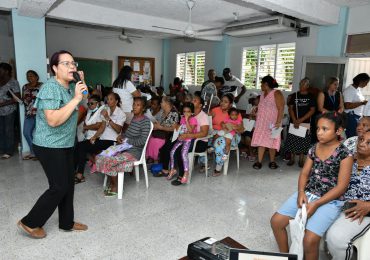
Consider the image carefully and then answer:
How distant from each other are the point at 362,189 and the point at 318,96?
101 inches

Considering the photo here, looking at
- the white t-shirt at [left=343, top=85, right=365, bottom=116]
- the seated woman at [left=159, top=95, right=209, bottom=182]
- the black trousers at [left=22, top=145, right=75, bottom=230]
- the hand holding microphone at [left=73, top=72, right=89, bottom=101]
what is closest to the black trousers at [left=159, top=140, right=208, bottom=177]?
the seated woman at [left=159, top=95, right=209, bottom=182]

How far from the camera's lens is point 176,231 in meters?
2.38

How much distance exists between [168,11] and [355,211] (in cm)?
499

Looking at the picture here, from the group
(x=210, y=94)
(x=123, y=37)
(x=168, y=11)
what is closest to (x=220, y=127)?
(x=210, y=94)

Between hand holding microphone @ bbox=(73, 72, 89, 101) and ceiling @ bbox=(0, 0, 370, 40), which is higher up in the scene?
ceiling @ bbox=(0, 0, 370, 40)

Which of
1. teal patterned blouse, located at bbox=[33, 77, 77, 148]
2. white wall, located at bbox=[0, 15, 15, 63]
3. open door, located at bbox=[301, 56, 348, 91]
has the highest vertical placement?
white wall, located at bbox=[0, 15, 15, 63]

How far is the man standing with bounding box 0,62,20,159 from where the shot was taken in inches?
165

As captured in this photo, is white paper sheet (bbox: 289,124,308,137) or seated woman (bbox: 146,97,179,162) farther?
white paper sheet (bbox: 289,124,308,137)

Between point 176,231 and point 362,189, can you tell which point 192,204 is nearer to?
point 176,231

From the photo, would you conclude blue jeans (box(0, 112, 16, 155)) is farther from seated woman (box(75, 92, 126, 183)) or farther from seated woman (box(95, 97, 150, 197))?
seated woman (box(95, 97, 150, 197))

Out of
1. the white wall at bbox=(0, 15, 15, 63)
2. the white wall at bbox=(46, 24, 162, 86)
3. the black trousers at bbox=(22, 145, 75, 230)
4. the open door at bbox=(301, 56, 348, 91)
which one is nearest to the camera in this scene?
the black trousers at bbox=(22, 145, 75, 230)

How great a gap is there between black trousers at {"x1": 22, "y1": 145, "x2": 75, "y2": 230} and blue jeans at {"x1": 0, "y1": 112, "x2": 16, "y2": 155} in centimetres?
266

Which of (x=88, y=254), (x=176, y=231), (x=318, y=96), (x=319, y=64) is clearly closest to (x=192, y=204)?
(x=176, y=231)

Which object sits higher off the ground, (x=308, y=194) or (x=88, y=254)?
(x=308, y=194)
